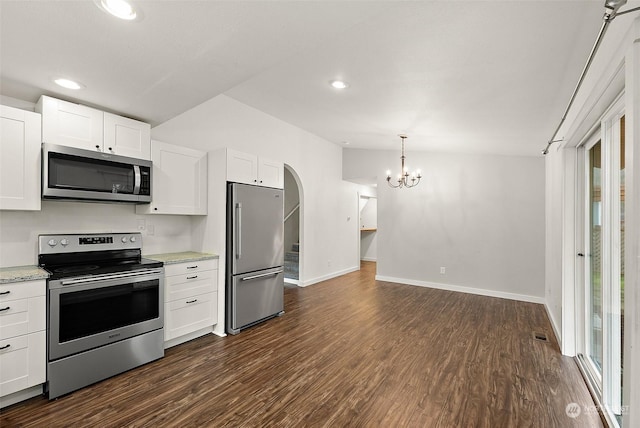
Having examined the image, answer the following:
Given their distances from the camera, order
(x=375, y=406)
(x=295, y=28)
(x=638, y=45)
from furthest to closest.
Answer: (x=375, y=406) → (x=295, y=28) → (x=638, y=45)

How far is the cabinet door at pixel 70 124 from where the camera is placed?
2406 mm

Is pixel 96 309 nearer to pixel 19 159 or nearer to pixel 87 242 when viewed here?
pixel 87 242

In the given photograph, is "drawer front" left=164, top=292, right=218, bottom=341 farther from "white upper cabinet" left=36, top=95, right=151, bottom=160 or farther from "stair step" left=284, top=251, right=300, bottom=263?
"stair step" left=284, top=251, right=300, bottom=263

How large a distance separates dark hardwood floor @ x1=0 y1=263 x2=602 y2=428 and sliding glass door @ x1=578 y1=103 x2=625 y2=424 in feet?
0.68

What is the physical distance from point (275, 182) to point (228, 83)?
1858 mm

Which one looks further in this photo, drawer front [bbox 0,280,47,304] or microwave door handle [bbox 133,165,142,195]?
microwave door handle [bbox 133,165,142,195]

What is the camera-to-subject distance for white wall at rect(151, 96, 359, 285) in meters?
3.74

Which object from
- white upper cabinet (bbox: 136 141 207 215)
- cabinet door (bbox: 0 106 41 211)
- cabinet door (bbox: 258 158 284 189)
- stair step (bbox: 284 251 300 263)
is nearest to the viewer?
cabinet door (bbox: 0 106 41 211)

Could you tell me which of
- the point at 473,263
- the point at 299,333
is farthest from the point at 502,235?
the point at 299,333

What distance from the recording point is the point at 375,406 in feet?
7.16

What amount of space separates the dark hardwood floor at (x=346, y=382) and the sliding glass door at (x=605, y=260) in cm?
21

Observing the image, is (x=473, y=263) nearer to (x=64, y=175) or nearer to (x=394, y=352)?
(x=394, y=352)

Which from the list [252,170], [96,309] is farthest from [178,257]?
[252,170]

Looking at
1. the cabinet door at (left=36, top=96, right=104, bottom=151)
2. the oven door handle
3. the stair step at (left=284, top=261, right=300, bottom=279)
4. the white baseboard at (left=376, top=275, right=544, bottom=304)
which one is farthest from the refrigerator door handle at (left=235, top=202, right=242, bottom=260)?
the white baseboard at (left=376, top=275, right=544, bottom=304)
